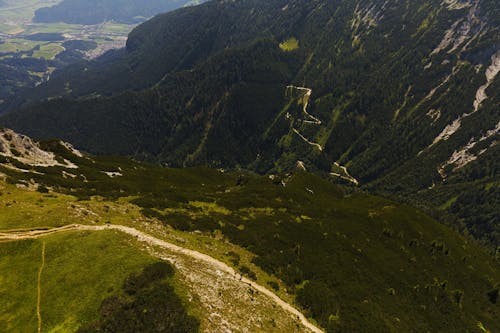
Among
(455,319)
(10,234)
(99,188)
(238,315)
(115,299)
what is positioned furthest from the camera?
(99,188)

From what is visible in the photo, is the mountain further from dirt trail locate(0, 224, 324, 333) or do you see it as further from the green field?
dirt trail locate(0, 224, 324, 333)

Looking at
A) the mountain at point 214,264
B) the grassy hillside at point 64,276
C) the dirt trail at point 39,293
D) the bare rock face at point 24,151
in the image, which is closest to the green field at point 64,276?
the grassy hillside at point 64,276

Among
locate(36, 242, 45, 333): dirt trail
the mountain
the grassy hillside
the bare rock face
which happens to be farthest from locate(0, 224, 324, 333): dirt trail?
the bare rock face

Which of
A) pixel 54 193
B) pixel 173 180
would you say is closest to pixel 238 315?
pixel 54 193

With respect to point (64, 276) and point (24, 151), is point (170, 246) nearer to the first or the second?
point (64, 276)

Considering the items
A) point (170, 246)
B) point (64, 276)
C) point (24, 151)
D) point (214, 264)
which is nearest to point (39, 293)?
point (64, 276)

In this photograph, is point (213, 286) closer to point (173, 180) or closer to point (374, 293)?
point (374, 293)
